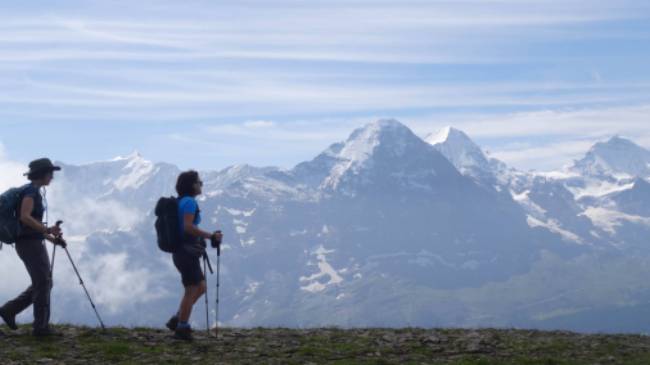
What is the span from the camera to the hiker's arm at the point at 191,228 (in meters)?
23.1

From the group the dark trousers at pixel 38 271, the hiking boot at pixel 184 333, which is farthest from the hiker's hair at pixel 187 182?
the dark trousers at pixel 38 271

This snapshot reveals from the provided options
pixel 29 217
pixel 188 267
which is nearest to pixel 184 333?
pixel 188 267

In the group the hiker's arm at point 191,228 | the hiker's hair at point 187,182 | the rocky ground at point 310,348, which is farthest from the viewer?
the hiker's hair at point 187,182

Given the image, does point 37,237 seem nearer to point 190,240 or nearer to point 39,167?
point 39,167

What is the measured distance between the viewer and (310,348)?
79.2ft

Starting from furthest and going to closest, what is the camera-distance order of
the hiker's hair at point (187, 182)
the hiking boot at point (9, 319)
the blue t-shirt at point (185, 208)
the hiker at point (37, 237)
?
1. the hiking boot at point (9, 319)
2. the hiker's hair at point (187, 182)
3. the blue t-shirt at point (185, 208)
4. the hiker at point (37, 237)

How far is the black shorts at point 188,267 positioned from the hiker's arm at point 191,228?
0.62 metres

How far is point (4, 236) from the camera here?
23.1 meters

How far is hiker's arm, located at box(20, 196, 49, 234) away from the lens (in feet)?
75.2

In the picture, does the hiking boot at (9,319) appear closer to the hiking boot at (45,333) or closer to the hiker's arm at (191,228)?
the hiking boot at (45,333)

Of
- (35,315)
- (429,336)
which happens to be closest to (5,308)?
(35,315)

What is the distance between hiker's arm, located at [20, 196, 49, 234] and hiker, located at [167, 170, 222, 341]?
10.7 ft

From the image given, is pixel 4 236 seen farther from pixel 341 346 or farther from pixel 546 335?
pixel 546 335

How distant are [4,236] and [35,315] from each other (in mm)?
2315
